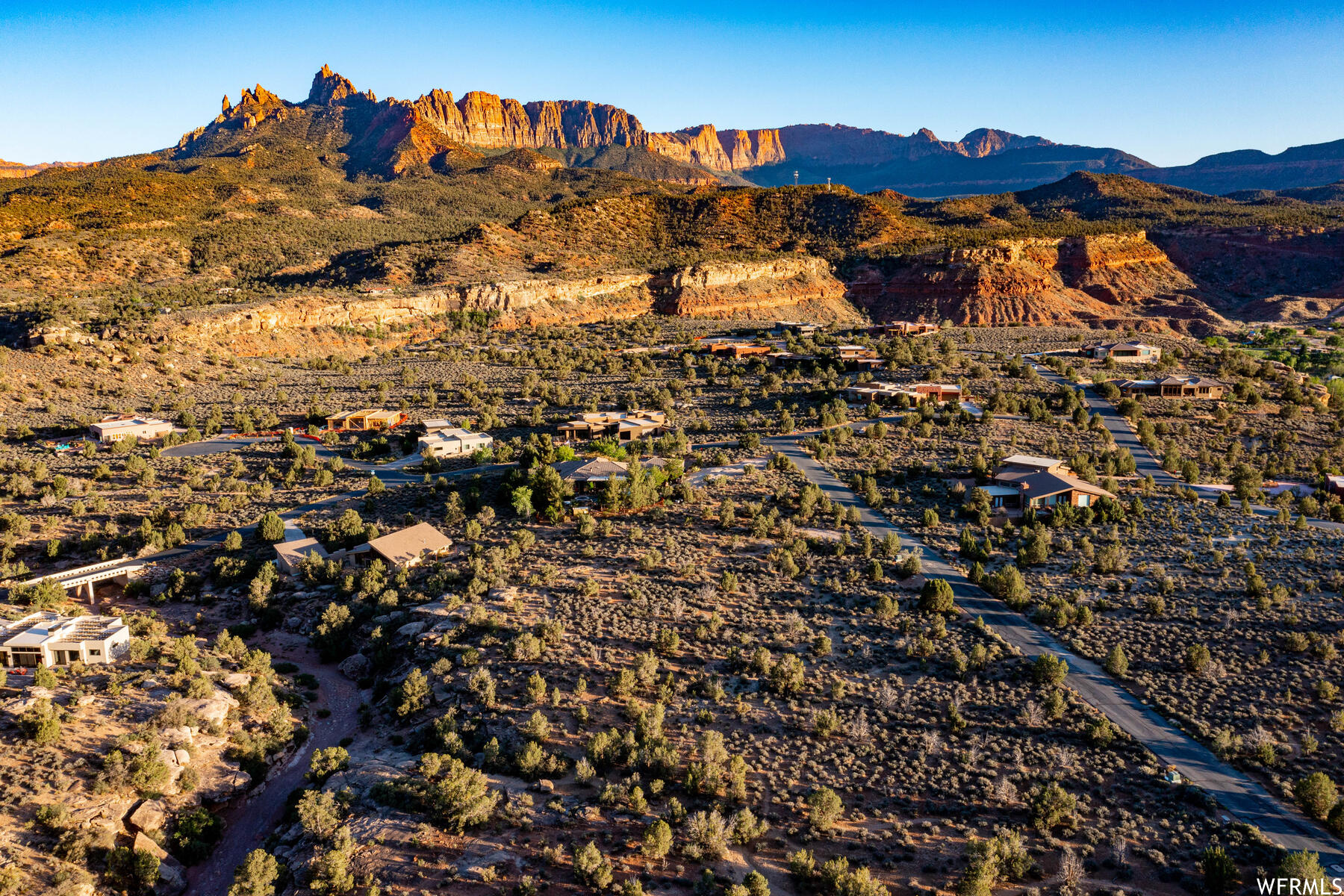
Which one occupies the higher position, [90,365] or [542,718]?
[90,365]

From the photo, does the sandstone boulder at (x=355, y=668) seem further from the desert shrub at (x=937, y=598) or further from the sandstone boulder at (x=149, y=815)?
the desert shrub at (x=937, y=598)

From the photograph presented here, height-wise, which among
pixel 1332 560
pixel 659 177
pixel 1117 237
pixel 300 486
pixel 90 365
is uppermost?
pixel 659 177

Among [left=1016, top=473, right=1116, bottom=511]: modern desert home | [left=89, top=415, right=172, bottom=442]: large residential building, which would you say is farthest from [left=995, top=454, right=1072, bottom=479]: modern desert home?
[left=89, top=415, right=172, bottom=442]: large residential building

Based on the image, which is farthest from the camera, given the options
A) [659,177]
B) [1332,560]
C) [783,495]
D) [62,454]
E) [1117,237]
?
[659,177]

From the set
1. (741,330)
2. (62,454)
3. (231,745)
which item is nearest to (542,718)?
(231,745)

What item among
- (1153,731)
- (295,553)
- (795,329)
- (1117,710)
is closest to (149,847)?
(295,553)

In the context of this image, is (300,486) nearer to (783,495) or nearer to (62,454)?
(62,454)

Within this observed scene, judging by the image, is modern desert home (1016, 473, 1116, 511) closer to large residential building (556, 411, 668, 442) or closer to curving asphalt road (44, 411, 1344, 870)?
curving asphalt road (44, 411, 1344, 870)

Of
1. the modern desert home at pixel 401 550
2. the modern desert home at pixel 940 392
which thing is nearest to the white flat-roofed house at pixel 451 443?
the modern desert home at pixel 401 550
